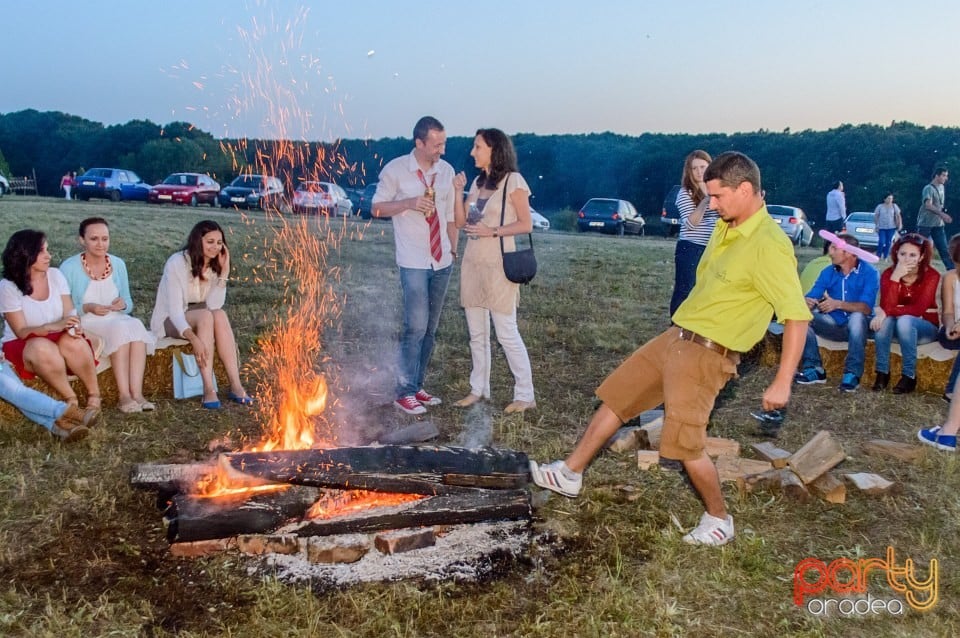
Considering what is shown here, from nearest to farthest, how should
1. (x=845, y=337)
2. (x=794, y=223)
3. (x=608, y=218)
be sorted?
1. (x=845, y=337)
2. (x=794, y=223)
3. (x=608, y=218)

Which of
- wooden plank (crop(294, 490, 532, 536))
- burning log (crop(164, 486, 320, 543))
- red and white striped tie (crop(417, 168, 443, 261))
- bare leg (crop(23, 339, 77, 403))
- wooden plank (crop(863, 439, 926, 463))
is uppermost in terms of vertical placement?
red and white striped tie (crop(417, 168, 443, 261))

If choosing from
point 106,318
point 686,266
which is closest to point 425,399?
point 686,266

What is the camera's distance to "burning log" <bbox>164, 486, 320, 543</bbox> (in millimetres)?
3523

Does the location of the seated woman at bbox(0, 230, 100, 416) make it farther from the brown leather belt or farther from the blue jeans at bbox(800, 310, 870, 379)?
the blue jeans at bbox(800, 310, 870, 379)

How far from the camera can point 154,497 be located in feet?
13.4

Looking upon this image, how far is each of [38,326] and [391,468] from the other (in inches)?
116

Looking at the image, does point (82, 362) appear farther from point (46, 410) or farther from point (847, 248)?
point (847, 248)

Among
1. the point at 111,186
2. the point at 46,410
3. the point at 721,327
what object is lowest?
the point at 46,410

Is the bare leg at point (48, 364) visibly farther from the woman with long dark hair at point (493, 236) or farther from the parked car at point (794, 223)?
the parked car at point (794, 223)

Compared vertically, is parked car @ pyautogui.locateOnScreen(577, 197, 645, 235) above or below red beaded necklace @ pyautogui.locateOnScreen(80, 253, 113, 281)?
below

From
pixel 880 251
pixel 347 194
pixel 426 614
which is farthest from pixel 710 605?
Answer: pixel 347 194

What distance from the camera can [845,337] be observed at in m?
7.03

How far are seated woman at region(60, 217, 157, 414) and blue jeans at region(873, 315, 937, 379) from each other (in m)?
6.11

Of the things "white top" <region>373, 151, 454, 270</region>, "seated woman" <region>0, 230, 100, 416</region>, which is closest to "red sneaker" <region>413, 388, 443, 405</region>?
"white top" <region>373, 151, 454, 270</region>
